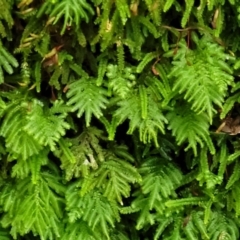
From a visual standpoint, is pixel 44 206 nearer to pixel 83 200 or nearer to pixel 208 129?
pixel 83 200

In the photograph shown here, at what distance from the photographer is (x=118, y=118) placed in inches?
69.4

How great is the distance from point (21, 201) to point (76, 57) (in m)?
0.61

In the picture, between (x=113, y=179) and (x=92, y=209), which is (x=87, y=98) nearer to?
(x=113, y=179)

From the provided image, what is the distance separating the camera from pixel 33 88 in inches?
71.7

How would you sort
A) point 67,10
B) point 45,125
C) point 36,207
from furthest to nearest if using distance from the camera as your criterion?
point 36,207, point 45,125, point 67,10

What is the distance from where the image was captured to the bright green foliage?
5.54ft

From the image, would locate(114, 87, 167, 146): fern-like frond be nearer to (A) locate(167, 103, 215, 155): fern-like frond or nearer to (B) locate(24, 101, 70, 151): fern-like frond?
(A) locate(167, 103, 215, 155): fern-like frond

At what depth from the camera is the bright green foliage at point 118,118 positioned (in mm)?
1688

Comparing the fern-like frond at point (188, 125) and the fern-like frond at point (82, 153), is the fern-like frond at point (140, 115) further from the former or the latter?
the fern-like frond at point (82, 153)

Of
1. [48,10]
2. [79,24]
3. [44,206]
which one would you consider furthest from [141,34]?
[44,206]

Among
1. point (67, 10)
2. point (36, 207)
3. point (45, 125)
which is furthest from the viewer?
point (36, 207)

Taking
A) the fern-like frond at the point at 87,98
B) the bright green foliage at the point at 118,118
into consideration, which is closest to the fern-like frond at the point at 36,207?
the bright green foliage at the point at 118,118

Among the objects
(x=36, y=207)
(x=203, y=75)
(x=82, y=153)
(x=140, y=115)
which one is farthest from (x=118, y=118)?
(x=36, y=207)

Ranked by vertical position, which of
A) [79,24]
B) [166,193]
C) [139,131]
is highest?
[79,24]
